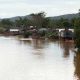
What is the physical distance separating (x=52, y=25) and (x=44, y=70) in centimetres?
7639

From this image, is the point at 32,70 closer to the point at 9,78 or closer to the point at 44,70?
the point at 44,70

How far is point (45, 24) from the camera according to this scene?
10362cm

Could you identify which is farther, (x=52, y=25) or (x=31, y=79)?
(x=52, y=25)

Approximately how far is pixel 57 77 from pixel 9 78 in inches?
105

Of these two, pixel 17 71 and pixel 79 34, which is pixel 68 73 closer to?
pixel 17 71

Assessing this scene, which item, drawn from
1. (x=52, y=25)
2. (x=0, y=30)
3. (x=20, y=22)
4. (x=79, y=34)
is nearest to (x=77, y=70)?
(x=79, y=34)

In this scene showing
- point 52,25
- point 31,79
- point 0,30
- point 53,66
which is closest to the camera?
point 31,79

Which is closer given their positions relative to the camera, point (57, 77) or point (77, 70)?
point (57, 77)

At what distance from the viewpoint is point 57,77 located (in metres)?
22.2

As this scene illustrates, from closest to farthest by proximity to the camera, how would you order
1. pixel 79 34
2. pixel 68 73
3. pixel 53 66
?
1. pixel 68 73
2. pixel 53 66
3. pixel 79 34

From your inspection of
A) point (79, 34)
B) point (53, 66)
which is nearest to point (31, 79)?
point (53, 66)

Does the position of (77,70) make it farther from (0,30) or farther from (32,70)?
(0,30)

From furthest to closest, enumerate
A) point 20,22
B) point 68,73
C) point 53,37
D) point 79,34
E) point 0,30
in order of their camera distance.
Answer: point 20,22 → point 0,30 → point 53,37 → point 79,34 → point 68,73

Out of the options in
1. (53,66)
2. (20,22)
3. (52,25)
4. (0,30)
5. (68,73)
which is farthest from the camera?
(20,22)
